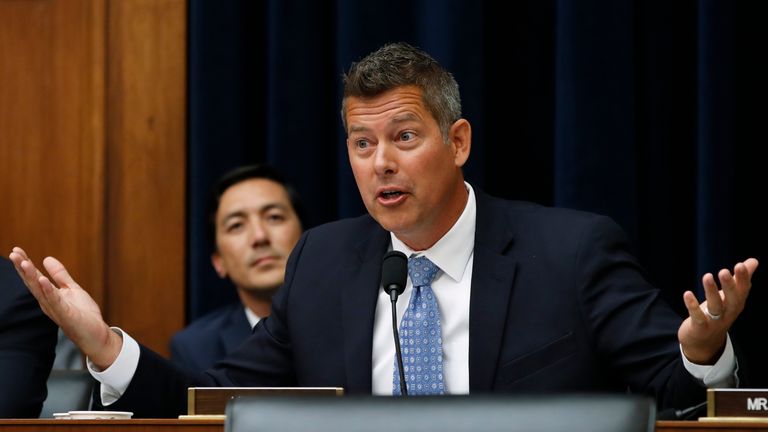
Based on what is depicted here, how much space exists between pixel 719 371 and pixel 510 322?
43cm

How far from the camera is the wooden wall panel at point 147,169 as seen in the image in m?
3.59

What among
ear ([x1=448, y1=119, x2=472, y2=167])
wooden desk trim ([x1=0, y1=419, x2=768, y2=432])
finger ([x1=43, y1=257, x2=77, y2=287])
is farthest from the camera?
ear ([x1=448, y1=119, x2=472, y2=167])

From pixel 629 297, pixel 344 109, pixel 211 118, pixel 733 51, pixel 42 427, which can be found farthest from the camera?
pixel 211 118

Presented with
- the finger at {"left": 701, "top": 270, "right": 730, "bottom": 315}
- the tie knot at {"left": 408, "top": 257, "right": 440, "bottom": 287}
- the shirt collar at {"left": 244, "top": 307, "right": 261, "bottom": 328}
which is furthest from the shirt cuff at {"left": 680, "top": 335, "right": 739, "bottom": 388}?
the shirt collar at {"left": 244, "top": 307, "right": 261, "bottom": 328}

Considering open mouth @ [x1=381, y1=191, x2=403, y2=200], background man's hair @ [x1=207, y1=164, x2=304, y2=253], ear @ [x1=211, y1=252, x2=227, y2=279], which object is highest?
background man's hair @ [x1=207, y1=164, x2=304, y2=253]

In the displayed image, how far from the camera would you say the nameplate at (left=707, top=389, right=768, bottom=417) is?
1770 millimetres

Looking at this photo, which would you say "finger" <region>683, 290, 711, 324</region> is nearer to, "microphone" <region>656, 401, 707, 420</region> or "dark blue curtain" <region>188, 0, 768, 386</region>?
"microphone" <region>656, 401, 707, 420</region>

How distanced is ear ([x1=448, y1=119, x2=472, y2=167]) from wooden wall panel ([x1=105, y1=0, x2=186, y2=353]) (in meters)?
1.33

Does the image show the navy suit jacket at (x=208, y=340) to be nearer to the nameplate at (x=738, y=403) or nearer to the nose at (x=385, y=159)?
the nose at (x=385, y=159)

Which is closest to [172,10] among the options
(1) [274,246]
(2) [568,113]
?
(1) [274,246]

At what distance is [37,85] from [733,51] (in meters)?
1.95

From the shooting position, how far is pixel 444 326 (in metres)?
2.34

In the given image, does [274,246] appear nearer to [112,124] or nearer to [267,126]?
[267,126]

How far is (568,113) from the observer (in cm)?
329
